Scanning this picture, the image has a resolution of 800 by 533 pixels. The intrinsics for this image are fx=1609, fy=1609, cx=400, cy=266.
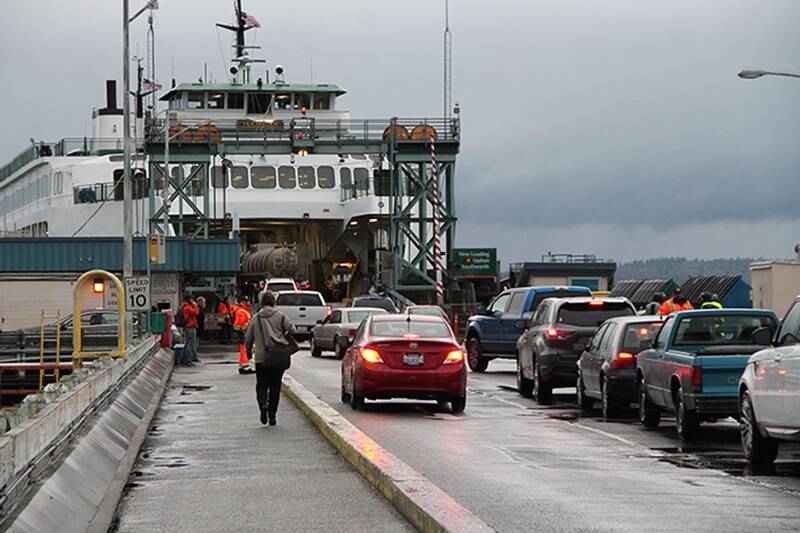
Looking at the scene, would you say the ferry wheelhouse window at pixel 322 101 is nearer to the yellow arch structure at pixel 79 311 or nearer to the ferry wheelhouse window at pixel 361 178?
the ferry wheelhouse window at pixel 361 178

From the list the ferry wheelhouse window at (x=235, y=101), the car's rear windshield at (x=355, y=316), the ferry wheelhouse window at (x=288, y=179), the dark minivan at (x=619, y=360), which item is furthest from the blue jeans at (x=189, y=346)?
the ferry wheelhouse window at (x=235, y=101)

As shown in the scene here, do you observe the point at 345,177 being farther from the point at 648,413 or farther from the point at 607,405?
the point at 648,413

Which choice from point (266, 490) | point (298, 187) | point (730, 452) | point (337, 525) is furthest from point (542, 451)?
point (298, 187)

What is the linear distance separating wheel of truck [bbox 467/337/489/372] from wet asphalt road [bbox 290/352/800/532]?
10739mm

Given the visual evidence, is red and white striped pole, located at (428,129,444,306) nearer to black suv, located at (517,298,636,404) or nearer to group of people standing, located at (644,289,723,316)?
group of people standing, located at (644,289,723,316)

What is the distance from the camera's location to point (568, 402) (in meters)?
27.2

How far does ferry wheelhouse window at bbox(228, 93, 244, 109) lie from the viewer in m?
77.5

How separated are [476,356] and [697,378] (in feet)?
59.2

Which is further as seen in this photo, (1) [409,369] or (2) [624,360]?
(1) [409,369]

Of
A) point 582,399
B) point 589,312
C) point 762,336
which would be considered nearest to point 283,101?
point 589,312

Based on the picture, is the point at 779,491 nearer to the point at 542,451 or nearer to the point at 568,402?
the point at 542,451

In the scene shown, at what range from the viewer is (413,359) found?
77.2ft

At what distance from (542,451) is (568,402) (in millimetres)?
10171

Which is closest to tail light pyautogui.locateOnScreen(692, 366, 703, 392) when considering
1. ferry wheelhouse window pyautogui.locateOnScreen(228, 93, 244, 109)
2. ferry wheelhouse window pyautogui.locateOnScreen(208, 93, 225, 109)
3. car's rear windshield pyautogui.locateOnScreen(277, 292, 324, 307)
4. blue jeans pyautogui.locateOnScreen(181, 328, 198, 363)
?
blue jeans pyautogui.locateOnScreen(181, 328, 198, 363)
